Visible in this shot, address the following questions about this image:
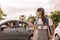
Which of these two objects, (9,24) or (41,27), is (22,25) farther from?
(41,27)

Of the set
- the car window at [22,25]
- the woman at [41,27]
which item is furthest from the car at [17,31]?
the woman at [41,27]

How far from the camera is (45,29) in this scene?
479cm

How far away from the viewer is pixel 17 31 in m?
9.30

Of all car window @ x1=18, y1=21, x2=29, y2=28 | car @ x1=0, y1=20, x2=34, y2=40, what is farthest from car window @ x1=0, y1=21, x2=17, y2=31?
car window @ x1=18, y1=21, x2=29, y2=28

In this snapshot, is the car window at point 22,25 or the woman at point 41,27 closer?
the woman at point 41,27

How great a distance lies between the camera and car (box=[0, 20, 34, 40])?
9.05 metres

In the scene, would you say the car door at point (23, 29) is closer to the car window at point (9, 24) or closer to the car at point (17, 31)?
the car at point (17, 31)

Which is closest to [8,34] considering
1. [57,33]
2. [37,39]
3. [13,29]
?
[13,29]

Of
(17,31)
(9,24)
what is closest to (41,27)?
(9,24)

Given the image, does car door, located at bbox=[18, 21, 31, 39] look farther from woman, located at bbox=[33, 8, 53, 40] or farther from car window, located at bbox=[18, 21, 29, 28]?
woman, located at bbox=[33, 8, 53, 40]

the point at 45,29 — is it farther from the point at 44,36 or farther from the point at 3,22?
the point at 3,22

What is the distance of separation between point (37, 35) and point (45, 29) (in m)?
0.19

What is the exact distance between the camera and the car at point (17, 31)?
9055 mm

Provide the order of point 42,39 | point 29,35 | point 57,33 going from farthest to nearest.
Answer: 1. point 57,33
2. point 29,35
3. point 42,39
